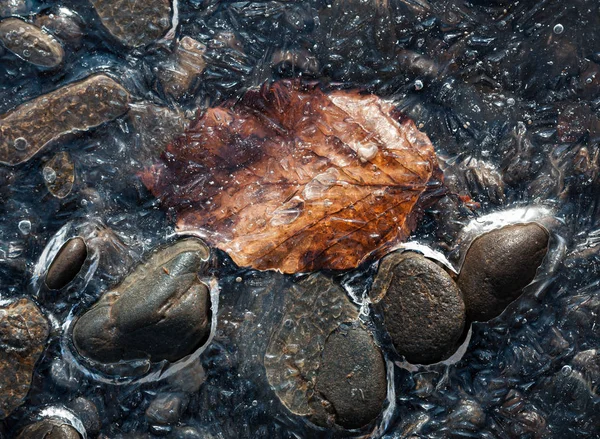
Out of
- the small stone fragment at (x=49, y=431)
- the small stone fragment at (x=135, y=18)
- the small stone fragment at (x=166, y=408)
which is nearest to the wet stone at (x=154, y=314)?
the small stone fragment at (x=166, y=408)

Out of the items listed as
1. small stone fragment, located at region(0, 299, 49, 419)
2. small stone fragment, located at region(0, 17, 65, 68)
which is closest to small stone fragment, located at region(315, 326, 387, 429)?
small stone fragment, located at region(0, 299, 49, 419)

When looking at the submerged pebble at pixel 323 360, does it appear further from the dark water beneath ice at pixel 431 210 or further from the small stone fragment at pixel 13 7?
the small stone fragment at pixel 13 7

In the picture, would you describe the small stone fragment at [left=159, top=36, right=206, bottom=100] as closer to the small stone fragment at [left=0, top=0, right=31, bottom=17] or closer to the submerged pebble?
the small stone fragment at [left=0, top=0, right=31, bottom=17]

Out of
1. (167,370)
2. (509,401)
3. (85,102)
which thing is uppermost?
(85,102)

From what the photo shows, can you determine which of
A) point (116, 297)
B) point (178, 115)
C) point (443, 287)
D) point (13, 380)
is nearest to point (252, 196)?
point (178, 115)

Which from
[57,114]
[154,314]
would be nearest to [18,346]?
[154,314]

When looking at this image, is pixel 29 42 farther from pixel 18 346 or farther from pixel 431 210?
pixel 431 210

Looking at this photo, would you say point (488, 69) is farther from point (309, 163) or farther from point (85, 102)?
point (85, 102)
